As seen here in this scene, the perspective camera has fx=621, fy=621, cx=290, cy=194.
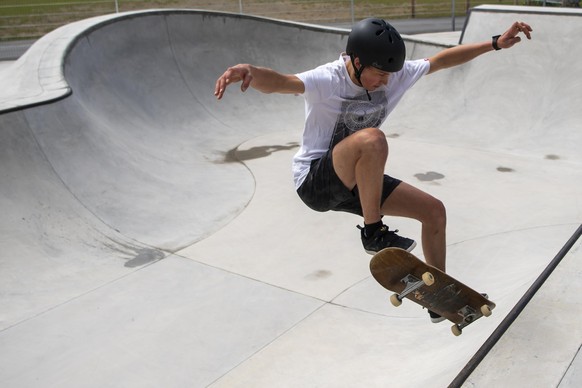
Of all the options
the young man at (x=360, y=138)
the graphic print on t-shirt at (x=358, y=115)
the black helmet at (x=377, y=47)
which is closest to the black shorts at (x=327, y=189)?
the young man at (x=360, y=138)

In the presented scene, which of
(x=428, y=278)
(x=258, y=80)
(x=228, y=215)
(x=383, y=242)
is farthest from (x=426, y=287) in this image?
(x=228, y=215)

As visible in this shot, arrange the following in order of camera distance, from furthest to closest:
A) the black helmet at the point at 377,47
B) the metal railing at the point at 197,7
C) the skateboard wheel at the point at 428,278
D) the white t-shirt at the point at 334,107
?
the metal railing at the point at 197,7 < the white t-shirt at the point at 334,107 < the black helmet at the point at 377,47 < the skateboard wheel at the point at 428,278

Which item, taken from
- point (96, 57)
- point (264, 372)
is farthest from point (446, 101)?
point (264, 372)

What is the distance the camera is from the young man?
3.38 m

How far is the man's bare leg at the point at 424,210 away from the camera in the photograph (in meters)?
3.63

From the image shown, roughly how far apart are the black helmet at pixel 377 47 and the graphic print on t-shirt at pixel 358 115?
0.73ft

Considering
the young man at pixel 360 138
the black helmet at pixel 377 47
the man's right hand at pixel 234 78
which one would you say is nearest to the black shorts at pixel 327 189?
the young man at pixel 360 138

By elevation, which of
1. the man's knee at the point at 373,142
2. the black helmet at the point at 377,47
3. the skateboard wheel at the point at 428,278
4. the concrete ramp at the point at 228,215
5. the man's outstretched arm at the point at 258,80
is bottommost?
the concrete ramp at the point at 228,215

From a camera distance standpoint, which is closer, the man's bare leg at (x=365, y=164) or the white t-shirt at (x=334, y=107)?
the man's bare leg at (x=365, y=164)

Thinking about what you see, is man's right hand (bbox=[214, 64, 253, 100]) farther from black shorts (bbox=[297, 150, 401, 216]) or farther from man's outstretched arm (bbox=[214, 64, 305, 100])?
black shorts (bbox=[297, 150, 401, 216])

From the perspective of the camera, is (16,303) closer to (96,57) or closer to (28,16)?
(96,57)

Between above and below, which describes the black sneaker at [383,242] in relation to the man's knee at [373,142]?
below

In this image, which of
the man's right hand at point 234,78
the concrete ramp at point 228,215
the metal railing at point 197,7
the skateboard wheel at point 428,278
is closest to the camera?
the man's right hand at point 234,78

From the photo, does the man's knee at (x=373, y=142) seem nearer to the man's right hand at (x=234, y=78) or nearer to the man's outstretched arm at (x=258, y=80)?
the man's outstretched arm at (x=258, y=80)
